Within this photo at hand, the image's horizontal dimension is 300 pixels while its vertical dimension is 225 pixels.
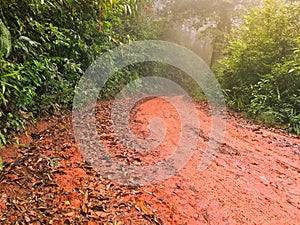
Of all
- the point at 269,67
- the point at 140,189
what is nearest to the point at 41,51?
the point at 140,189

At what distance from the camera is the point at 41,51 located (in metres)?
2.92

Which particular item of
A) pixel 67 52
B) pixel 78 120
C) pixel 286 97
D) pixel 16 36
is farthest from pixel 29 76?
pixel 286 97

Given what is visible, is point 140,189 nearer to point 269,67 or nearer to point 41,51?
point 41,51

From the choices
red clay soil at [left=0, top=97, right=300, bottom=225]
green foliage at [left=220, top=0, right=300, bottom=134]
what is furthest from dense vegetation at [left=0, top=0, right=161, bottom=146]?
green foliage at [left=220, top=0, right=300, bottom=134]

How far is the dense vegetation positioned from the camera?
225 centimetres

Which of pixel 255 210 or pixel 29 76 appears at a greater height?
pixel 29 76

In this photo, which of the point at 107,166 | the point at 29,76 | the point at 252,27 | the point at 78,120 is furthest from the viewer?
the point at 252,27

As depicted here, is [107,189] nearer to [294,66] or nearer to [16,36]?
[16,36]

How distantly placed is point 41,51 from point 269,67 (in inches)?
200

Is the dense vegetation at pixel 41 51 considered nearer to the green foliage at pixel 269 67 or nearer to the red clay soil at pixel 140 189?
the red clay soil at pixel 140 189

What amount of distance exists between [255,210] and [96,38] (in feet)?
14.2

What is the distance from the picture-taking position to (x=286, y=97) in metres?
4.67

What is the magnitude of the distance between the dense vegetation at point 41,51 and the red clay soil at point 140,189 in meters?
0.39

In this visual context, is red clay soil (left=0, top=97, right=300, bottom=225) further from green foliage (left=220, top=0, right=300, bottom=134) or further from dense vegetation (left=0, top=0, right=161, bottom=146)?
green foliage (left=220, top=0, right=300, bottom=134)
